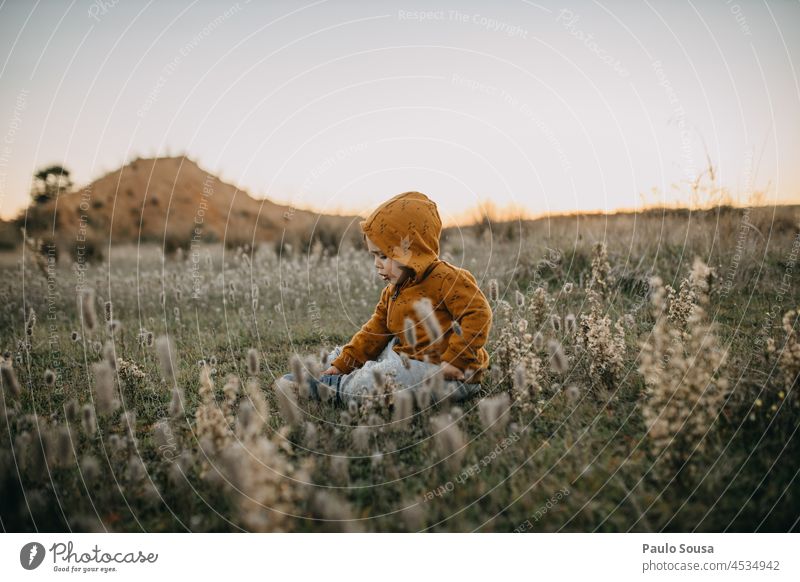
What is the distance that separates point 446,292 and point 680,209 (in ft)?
11.2

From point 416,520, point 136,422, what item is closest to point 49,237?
point 136,422

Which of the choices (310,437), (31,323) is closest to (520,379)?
(310,437)

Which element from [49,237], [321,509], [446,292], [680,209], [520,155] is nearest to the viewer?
[321,509]

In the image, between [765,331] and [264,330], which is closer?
[765,331]

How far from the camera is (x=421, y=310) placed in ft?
10.5

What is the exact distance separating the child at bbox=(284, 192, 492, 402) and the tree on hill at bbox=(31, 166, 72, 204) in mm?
3042

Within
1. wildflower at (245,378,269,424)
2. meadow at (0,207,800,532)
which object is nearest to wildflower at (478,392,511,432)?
meadow at (0,207,800,532)

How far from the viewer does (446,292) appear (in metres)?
3.24

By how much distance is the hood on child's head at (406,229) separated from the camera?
10.4ft

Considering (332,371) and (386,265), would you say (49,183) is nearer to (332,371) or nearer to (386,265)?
(332,371)

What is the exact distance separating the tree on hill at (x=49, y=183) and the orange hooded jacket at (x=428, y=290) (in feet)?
10.0

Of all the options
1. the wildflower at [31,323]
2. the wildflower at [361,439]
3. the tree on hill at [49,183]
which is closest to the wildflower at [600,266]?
the wildflower at [361,439]
